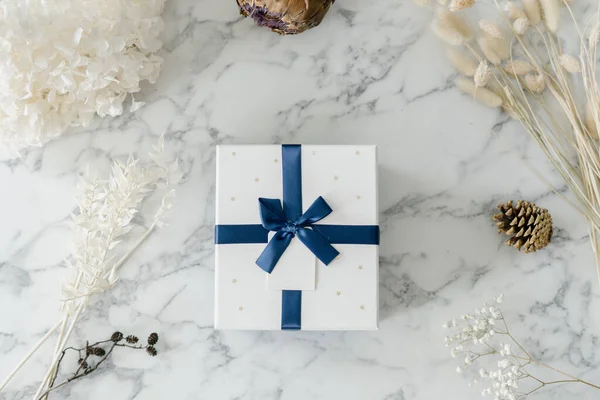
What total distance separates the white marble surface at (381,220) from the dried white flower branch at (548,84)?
0.05 metres

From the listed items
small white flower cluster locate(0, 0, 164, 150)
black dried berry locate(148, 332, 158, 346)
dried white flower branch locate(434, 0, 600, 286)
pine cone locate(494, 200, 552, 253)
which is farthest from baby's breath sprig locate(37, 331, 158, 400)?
dried white flower branch locate(434, 0, 600, 286)

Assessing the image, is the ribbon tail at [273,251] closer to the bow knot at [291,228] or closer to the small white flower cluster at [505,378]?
the bow knot at [291,228]

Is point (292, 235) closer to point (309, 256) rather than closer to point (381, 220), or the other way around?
point (309, 256)

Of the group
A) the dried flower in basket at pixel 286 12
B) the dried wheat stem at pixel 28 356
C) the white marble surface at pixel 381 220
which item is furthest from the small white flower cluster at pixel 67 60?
the dried wheat stem at pixel 28 356

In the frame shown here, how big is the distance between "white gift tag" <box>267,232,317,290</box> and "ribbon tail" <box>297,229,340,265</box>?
1 cm

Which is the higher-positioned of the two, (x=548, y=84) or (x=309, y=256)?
(x=548, y=84)

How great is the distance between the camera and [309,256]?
1188mm

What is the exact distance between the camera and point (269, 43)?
1.38 meters

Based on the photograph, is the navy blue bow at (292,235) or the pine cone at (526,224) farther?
the pine cone at (526,224)

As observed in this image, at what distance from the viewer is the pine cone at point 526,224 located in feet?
4.28

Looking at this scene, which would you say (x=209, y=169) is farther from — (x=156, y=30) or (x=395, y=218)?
(x=395, y=218)

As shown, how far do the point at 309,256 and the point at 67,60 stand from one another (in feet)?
2.16

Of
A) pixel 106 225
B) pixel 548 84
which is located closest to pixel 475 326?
pixel 548 84

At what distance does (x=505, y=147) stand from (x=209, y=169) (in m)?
0.73
